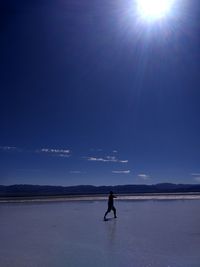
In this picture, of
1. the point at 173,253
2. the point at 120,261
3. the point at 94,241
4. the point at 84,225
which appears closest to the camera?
the point at 120,261

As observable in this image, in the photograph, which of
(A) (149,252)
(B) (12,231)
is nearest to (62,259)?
(A) (149,252)

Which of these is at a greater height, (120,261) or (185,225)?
(185,225)

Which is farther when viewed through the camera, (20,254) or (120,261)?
(20,254)

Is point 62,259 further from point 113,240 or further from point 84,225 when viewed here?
Answer: point 84,225

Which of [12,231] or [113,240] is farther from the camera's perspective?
[12,231]

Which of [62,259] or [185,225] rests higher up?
[185,225]

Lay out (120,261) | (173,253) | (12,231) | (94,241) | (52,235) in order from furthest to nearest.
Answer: (12,231) < (52,235) < (94,241) < (173,253) < (120,261)

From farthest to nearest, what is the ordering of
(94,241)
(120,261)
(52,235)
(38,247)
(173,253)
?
1. (52,235)
2. (94,241)
3. (38,247)
4. (173,253)
5. (120,261)

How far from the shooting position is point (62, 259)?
10.3 metres

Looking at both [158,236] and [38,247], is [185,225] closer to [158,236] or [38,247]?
[158,236]

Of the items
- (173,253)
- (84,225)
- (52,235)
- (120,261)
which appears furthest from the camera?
(84,225)

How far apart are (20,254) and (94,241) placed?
312 cm

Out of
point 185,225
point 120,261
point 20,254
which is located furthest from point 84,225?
point 120,261

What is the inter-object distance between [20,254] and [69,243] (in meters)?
2.19
